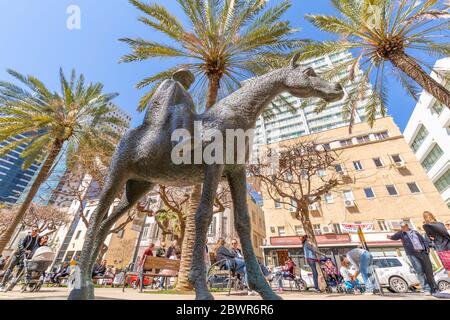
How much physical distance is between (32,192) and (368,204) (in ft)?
97.4

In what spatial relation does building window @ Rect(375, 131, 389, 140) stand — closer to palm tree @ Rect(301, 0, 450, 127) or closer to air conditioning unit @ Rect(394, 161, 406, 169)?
air conditioning unit @ Rect(394, 161, 406, 169)

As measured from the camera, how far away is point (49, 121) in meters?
11.5

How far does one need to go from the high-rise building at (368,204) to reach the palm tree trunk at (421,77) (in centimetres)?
1419

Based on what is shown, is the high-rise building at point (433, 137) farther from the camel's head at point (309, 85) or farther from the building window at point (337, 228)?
the camel's head at point (309, 85)

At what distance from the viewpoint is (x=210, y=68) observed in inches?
372

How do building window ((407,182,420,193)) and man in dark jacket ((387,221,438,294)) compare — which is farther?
building window ((407,182,420,193))

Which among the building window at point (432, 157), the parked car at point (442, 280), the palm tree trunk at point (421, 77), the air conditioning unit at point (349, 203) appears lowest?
the parked car at point (442, 280)

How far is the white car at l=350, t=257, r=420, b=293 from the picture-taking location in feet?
34.6

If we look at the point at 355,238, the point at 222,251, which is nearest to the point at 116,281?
the point at 222,251

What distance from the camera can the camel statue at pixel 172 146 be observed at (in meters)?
1.94

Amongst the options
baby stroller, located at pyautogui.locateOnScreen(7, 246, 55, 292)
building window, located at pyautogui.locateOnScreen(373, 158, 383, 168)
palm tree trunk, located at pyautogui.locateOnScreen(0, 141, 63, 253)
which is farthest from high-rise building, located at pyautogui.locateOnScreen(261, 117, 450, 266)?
baby stroller, located at pyautogui.locateOnScreen(7, 246, 55, 292)

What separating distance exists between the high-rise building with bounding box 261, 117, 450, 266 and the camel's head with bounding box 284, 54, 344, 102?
20.3 meters

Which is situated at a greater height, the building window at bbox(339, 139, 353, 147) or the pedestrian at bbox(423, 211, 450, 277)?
the building window at bbox(339, 139, 353, 147)

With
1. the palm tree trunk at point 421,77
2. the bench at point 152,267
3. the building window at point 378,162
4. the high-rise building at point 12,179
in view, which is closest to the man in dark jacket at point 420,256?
the palm tree trunk at point 421,77
